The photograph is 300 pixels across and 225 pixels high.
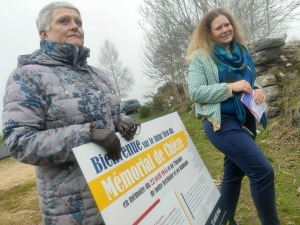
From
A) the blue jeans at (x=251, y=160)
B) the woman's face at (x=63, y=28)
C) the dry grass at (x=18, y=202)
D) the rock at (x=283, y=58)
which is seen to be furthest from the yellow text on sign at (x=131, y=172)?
the rock at (x=283, y=58)

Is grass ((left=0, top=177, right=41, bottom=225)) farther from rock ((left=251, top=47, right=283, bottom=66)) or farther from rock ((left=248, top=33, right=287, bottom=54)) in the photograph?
rock ((left=248, top=33, right=287, bottom=54))

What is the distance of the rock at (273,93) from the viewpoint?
488 cm

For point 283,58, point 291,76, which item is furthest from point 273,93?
point 283,58

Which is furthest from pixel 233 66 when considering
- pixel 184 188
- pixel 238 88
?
pixel 184 188

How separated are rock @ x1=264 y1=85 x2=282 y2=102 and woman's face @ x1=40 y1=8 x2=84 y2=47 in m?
4.38

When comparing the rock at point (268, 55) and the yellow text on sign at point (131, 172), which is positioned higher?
the rock at point (268, 55)

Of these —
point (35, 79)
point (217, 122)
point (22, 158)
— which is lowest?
point (217, 122)

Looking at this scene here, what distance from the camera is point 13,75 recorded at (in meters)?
1.21

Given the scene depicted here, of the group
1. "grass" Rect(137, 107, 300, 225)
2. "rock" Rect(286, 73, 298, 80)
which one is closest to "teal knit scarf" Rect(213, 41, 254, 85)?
"grass" Rect(137, 107, 300, 225)

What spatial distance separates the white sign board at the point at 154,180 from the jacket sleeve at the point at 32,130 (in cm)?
8

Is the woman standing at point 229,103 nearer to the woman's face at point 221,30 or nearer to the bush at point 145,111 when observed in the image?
the woman's face at point 221,30

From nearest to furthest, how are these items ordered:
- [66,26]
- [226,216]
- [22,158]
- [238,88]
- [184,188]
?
1. [22,158]
2. [66,26]
3. [184,188]
4. [238,88]
5. [226,216]

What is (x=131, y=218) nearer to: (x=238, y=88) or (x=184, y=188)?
(x=184, y=188)

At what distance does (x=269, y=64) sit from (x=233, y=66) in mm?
4006
